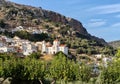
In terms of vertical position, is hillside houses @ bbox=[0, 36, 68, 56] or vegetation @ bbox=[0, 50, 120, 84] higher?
vegetation @ bbox=[0, 50, 120, 84]

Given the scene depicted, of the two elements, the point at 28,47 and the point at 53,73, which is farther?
the point at 28,47

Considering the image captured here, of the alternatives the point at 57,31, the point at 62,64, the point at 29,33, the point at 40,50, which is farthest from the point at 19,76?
the point at 57,31

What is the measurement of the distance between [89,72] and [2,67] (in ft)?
39.7

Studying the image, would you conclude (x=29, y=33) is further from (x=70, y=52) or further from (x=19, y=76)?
(x=19, y=76)

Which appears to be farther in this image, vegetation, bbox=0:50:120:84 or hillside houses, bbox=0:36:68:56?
hillside houses, bbox=0:36:68:56

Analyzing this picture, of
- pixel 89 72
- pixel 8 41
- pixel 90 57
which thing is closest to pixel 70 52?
pixel 90 57

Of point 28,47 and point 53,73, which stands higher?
Answer: point 53,73

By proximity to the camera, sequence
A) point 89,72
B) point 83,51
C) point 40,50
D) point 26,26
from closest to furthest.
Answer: point 89,72, point 40,50, point 83,51, point 26,26

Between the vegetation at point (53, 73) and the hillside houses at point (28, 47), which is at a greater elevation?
the vegetation at point (53, 73)

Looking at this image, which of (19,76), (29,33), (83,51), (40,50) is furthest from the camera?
(29,33)

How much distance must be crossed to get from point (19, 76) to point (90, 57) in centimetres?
9834

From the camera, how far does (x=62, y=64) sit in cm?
5478

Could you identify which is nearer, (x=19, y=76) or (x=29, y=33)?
(x=19, y=76)

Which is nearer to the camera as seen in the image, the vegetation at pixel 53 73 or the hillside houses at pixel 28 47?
the vegetation at pixel 53 73
